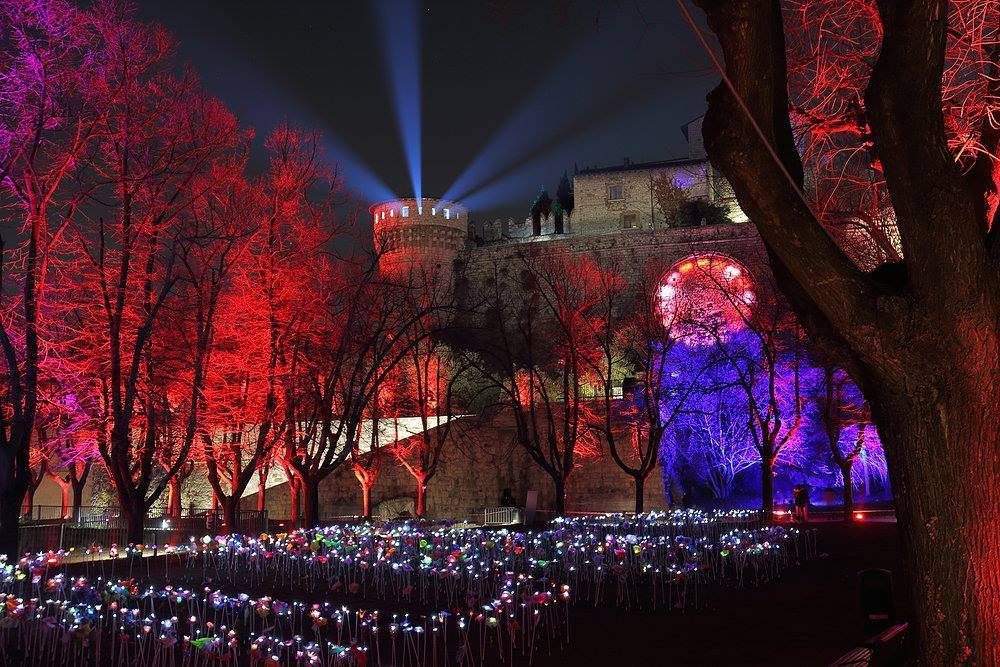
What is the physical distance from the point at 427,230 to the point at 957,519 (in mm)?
61343

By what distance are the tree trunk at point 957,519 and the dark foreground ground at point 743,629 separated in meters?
2.51

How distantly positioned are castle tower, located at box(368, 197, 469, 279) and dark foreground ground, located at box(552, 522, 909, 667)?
51.8 m

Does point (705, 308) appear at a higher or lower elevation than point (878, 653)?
higher

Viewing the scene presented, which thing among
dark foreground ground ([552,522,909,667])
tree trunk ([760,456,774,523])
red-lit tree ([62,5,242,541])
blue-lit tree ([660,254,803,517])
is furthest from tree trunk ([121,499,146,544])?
blue-lit tree ([660,254,803,517])

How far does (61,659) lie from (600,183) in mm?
63384

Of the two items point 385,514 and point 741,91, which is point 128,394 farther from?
point 385,514

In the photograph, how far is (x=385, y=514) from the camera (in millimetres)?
36438

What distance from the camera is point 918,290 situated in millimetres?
4605

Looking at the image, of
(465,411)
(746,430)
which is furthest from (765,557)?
(465,411)

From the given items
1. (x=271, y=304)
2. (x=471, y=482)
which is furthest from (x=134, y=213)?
(x=471, y=482)

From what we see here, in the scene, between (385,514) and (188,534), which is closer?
(188,534)

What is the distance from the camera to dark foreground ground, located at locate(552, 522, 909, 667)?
8297 millimetres

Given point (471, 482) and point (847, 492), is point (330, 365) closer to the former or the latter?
point (847, 492)

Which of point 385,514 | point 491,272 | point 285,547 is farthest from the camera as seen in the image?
point 491,272
